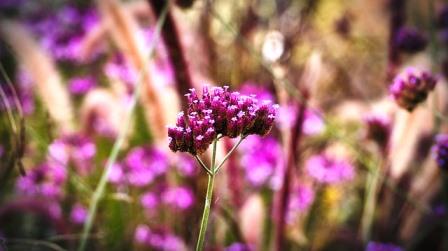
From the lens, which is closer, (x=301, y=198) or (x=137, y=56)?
(x=137, y=56)

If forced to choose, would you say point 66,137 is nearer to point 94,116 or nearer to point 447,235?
point 94,116

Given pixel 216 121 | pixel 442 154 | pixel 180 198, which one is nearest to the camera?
pixel 216 121

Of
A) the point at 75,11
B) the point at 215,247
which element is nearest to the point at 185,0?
the point at 215,247

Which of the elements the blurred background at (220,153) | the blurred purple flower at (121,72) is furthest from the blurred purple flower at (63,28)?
the blurred purple flower at (121,72)

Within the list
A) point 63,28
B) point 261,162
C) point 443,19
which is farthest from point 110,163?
point 63,28

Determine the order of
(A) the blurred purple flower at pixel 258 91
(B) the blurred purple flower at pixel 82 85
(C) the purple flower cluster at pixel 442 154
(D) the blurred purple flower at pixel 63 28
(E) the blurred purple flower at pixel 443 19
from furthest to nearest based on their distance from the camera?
(D) the blurred purple flower at pixel 63 28
(B) the blurred purple flower at pixel 82 85
(A) the blurred purple flower at pixel 258 91
(E) the blurred purple flower at pixel 443 19
(C) the purple flower cluster at pixel 442 154

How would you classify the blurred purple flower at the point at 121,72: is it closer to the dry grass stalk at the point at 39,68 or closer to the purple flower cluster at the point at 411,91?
the dry grass stalk at the point at 39,68

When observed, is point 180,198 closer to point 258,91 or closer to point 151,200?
→ point 151,200
